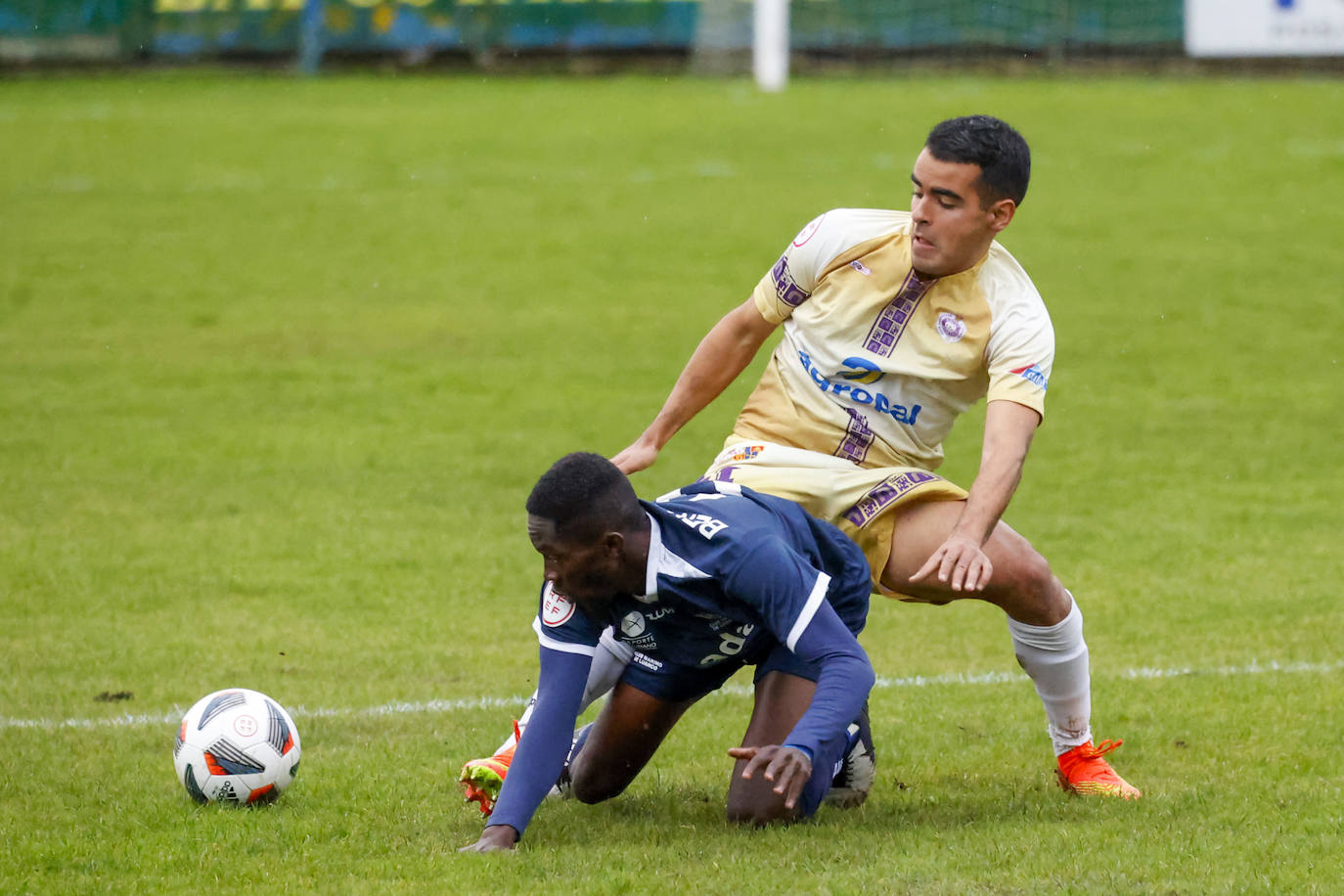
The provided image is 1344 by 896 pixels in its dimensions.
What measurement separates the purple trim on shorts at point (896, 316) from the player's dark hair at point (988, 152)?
1.10 ft

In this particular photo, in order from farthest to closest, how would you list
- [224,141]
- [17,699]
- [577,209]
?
[224,141], [577,209], [17,699]

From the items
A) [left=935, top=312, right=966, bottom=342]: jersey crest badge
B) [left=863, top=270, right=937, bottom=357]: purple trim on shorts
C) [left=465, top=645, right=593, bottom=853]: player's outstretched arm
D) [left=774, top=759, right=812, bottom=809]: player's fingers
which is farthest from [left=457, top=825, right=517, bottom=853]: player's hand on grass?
[left=935, top=312, right=966, bottom=342]: jersey crest badge

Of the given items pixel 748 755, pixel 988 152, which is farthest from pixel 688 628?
pixel 988 152

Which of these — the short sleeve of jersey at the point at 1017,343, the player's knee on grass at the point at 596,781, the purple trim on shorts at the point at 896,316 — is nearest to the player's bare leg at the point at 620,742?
the player's knee on grass at the point at 596,781

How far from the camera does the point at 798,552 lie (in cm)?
482

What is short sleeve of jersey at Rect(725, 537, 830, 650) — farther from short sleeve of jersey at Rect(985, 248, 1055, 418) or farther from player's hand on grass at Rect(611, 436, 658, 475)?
short sleeve of jersey at Rect(985, 248, 1055, 418)

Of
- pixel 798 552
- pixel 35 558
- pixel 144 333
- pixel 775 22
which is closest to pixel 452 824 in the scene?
pixel 798 552

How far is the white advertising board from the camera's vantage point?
24.4 m

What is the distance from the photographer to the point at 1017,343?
521cm

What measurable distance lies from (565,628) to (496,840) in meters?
0.57

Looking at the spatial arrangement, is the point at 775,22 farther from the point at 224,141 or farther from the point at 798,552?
the point at 798,552

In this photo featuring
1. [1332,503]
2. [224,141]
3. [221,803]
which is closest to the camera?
[221,803]

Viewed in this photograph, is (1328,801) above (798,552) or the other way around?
the other way around

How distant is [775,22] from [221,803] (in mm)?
22350
